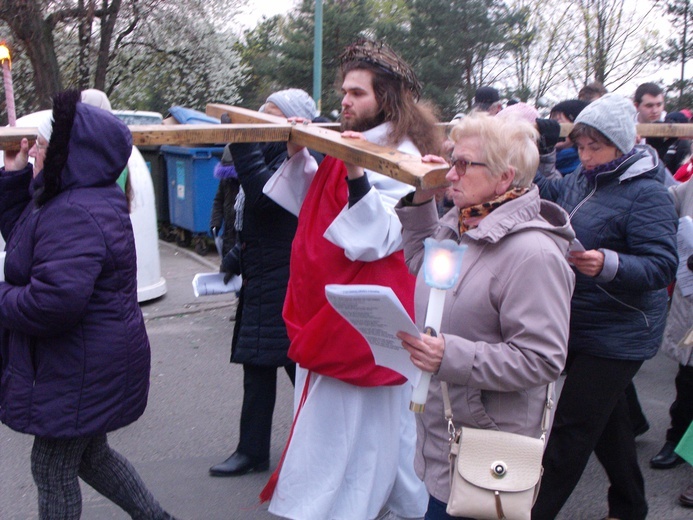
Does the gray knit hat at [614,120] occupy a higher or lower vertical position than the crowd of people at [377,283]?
higher

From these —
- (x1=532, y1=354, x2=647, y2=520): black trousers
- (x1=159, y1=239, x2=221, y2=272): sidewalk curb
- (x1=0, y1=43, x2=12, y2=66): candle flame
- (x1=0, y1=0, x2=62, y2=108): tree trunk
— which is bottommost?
(x1=159, y1=239, x2=221, y2=272): sidewalk curb

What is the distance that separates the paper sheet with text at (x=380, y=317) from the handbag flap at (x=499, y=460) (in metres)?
0.22

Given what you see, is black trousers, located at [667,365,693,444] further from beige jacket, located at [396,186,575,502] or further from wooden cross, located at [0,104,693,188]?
wooden cross, located at [0,104,693,188]

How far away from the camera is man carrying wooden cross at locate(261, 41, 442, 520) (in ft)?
9.21

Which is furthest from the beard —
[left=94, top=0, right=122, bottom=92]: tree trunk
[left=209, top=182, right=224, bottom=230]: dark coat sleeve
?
→ [left=94, top=0, right=122, bottom=92]: tree trunk

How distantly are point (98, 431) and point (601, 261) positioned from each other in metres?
1.75

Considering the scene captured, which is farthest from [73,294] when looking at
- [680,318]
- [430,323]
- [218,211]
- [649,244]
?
[218,211]

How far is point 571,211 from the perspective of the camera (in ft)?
10.00

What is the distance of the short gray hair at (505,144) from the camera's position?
2.11 m

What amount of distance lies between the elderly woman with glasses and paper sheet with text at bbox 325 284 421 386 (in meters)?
0.07

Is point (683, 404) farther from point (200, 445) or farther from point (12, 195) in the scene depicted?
point (12, 195)

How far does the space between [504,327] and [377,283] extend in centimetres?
85

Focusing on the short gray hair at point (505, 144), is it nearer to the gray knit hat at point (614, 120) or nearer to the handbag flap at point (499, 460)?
the handbag flap at point (499, 460)

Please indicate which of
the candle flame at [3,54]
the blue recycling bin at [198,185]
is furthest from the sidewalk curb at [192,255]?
the candle flame at [3,54]
